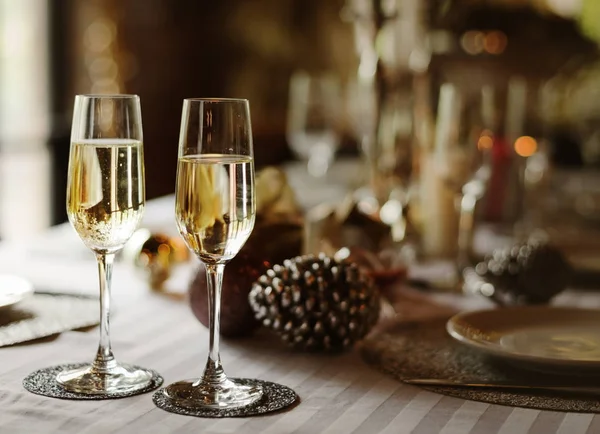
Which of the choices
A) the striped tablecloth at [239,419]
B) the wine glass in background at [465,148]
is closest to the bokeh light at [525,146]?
the wine glass in background at [465,148]

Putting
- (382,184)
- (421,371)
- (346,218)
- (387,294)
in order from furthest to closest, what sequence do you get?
(382,184) → (346,218) → (387,294) → (421,371)

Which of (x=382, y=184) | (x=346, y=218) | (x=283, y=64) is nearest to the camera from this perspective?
(x=346, y=218)

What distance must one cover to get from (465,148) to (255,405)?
32.8 inches

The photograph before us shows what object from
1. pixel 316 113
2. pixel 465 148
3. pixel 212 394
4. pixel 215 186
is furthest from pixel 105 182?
pixel 316 113

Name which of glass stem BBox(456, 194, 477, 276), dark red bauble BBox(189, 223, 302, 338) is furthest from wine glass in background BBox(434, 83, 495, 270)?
dark red bauble BBox(189, 223, 302, 338)

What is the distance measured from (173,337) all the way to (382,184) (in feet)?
2.88

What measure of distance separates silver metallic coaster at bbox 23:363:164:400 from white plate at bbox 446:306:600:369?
32 centimetres

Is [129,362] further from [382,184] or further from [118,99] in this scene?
[382,184]

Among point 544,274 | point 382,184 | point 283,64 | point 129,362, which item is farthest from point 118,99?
point 283,64

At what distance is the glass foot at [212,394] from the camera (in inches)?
34.0

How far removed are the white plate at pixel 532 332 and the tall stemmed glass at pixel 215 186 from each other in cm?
27

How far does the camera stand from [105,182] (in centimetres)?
92

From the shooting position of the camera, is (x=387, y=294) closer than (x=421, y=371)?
No

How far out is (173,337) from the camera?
1.14 m
